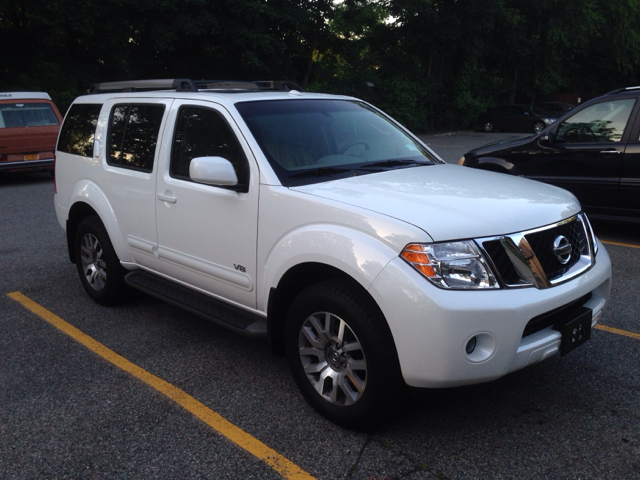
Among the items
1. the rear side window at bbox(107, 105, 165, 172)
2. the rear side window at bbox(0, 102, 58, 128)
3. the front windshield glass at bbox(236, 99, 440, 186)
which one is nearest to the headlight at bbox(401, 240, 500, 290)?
the front windshield glass at bbox(236, 99, 440, 186)

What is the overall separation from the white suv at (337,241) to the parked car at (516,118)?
101 ft

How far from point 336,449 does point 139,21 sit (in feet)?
90.6

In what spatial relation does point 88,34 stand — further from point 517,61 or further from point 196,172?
point 517,61

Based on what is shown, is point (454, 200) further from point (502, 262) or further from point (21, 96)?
point (21, 96)

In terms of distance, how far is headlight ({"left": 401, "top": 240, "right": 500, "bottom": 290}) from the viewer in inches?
115

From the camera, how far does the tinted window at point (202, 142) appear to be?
12.9 ft

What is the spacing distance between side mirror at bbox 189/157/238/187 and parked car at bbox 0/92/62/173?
11.7 metres

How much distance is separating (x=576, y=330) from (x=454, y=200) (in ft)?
3.05

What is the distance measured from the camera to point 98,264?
5359mm

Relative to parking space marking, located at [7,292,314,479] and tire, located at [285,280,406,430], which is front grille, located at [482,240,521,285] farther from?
parking space marking, located at [7,292,314,479]

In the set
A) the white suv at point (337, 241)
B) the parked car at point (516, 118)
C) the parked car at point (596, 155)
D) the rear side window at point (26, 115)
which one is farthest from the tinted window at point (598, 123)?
the parked car at point (516, 118)

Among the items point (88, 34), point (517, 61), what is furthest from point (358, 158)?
point (517, 61)

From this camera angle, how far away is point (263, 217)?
3650 millimetres

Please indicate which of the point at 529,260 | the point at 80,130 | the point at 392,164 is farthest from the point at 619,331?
the point at 80,130
